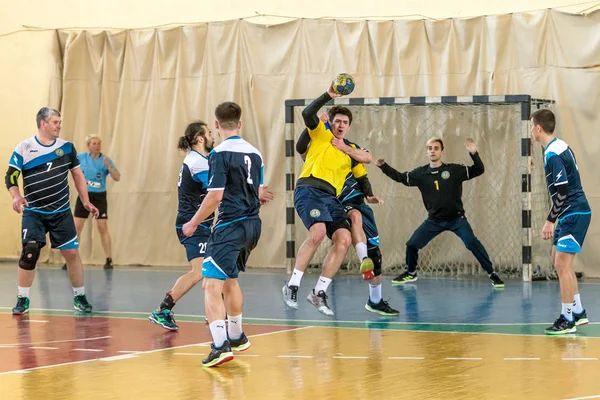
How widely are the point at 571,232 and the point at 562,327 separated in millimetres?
874

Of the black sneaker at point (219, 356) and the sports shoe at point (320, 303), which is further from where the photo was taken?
the sports shoe at point (320, 303)

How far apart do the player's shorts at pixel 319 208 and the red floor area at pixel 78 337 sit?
4.22ft

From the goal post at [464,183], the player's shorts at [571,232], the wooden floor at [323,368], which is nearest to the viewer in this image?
the wooden floor at [323,368]

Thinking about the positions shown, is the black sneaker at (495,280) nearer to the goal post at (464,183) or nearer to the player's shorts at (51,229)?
the goal post at (464,183)

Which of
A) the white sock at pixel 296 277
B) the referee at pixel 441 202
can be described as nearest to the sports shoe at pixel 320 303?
the white sock at pixel 296 277

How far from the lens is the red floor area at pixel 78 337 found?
7977 millimetres

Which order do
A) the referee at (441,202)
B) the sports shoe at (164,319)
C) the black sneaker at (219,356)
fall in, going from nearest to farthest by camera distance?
the black sneaker at (219,356) < the sports shoe at (164,319) < the referee at (441,202)

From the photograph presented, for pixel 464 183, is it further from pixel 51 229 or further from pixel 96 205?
pixel 51 229

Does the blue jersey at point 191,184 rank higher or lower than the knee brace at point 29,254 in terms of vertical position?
higher

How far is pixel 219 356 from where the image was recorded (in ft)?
24.2

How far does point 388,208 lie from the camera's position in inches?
616

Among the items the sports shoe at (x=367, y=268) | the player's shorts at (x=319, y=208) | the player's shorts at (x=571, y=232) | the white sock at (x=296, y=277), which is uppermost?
the player's shorts at (x=319, y=208)

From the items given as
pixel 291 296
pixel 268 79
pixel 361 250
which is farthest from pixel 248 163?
pixel 268 79

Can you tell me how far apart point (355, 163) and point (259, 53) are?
6.35 m
